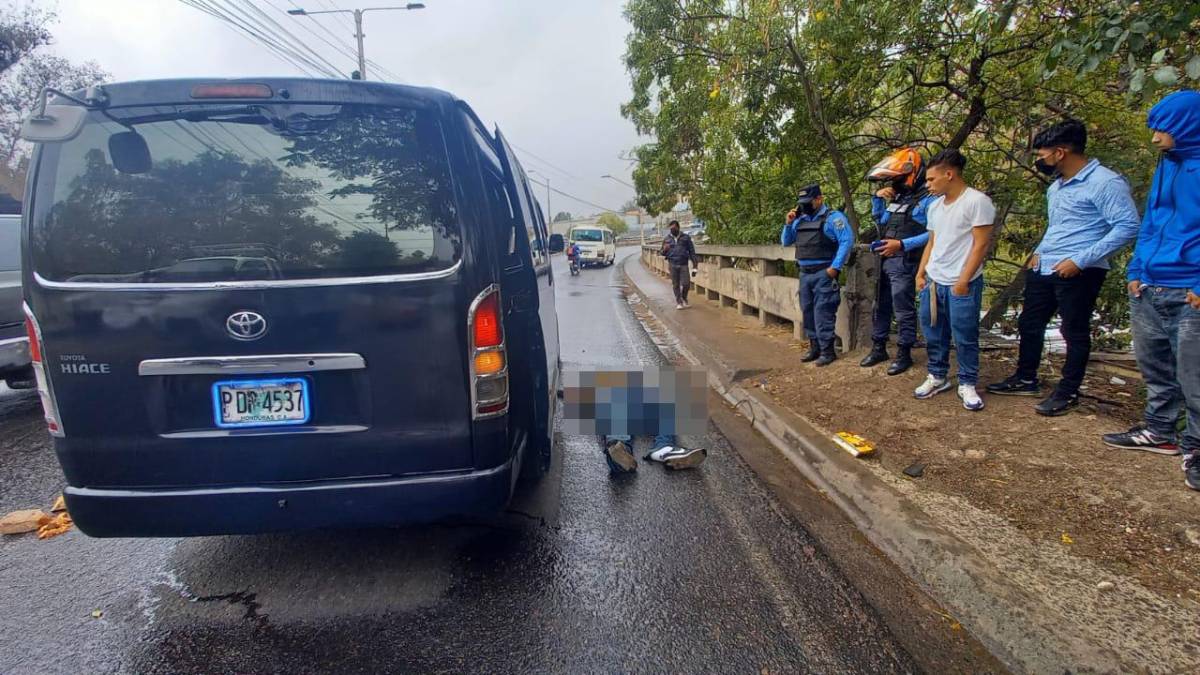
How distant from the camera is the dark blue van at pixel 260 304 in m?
2.06

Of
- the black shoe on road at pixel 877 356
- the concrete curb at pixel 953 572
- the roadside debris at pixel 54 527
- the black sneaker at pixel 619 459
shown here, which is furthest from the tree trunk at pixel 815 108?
the roadside debris at pixel 54 527

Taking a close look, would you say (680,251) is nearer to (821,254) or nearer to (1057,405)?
(821,254)

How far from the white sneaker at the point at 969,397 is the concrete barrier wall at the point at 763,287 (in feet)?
5.67

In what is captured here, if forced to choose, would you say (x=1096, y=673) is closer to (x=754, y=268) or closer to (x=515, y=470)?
(x=515, y=470)

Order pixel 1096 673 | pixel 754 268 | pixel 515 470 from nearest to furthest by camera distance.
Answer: pixel 1096 673 < pixel 515 470 < pixel 754 268

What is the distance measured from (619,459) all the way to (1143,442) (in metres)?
2.82

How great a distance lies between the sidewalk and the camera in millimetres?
1933

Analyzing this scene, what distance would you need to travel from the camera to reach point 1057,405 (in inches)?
142

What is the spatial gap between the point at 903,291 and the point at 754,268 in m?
4.26

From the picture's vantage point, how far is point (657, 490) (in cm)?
333

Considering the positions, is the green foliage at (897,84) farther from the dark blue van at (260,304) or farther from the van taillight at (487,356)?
the dark blue van at (260,304)

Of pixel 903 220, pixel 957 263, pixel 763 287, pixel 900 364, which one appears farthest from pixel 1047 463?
pixel 763 287

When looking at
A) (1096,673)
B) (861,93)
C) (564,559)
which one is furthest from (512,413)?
(861,93)

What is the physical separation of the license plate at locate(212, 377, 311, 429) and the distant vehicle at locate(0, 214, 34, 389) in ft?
13.8
